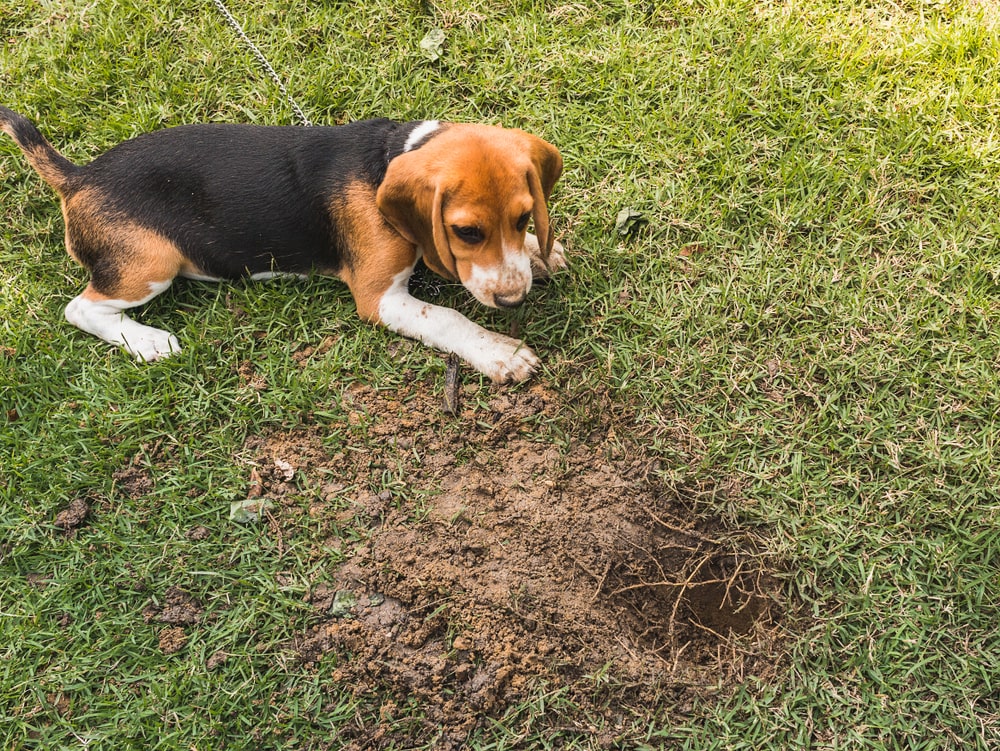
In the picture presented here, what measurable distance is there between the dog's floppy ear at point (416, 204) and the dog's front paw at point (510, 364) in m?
0.49

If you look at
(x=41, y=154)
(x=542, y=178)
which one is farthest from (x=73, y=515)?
(x=542, y=178)

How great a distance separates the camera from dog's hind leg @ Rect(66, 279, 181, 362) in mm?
4074

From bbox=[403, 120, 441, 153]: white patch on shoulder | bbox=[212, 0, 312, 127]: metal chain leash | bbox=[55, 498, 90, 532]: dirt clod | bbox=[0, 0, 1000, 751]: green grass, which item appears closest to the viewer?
bbox=[0, 0, 1000, 751]: green grass

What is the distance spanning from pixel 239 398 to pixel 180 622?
3.80ft

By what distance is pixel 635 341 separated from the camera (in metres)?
4.05

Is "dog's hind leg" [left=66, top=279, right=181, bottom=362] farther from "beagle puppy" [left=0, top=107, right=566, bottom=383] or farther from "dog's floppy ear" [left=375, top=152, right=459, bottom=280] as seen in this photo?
"dog's floppy ear" [left=375, top=152, right=459, bottom=280]

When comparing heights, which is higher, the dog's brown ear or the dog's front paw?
the dog's brown ear

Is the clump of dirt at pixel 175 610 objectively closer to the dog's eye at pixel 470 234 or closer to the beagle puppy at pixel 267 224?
the beagle puppy at pixel 267 224

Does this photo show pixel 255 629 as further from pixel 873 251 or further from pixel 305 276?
pixel 873 251

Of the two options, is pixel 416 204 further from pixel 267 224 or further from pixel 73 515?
pixel 73 515

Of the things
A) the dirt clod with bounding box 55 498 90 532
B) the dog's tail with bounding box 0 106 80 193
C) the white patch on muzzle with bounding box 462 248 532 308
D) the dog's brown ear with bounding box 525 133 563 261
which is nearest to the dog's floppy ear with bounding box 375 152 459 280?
the white patch on muzzle with bounding box 462 248 532 308

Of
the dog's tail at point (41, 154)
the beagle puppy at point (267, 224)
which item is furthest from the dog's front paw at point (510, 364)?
the dog's tail at point (41, 154)

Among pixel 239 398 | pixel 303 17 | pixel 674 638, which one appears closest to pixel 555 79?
pixel 303 17

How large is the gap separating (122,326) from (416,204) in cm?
187
